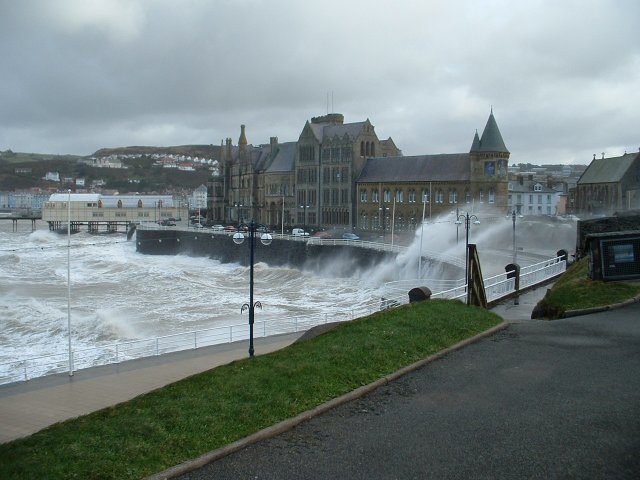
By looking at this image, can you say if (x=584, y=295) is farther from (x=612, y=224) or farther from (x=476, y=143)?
(x=476, y=143)

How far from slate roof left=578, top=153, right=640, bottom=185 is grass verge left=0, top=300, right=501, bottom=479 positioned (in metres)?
70.6

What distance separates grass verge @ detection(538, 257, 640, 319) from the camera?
20797mm

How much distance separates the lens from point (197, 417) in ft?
36.1

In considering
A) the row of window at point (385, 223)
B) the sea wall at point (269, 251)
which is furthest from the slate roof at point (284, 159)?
the sea wall at point (269, 251)

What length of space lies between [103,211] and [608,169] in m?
99.4

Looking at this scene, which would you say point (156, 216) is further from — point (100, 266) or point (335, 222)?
point (100, 266)

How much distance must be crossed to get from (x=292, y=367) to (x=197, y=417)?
9.64ft

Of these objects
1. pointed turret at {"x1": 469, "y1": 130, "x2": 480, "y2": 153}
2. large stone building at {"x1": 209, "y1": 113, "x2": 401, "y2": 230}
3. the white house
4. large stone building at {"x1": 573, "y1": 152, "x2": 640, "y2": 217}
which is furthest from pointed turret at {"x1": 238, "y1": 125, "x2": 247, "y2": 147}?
large stone building at {"x1": 573, "y1": 152, "x2": 640, "y2": 217}

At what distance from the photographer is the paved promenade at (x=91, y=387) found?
1483cm

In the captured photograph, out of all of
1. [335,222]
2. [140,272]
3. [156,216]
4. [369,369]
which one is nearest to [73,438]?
[369,369]

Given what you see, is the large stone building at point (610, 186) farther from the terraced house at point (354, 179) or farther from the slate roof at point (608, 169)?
the terraced house at point (354, 179)

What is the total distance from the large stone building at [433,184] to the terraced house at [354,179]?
11 centimetres

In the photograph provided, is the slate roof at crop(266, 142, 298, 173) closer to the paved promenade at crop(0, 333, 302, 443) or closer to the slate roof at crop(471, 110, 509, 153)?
the slate roof at crop(471, 110, 509, 153)

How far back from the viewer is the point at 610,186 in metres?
80.7
